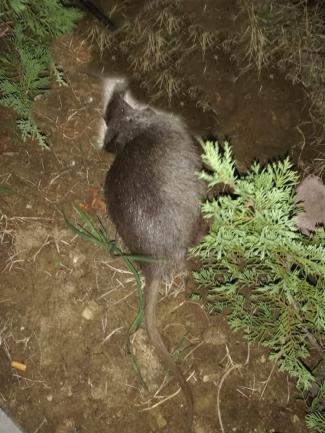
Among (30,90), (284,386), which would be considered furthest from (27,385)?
(30,90)

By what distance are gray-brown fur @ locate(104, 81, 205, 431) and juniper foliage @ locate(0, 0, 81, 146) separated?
2.55 ft

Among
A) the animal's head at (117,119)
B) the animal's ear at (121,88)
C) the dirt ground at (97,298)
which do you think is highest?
the animal's ear at (121,88)

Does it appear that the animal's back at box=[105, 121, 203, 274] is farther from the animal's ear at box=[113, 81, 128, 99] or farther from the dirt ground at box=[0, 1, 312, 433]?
the animal's ear at box=[113, 81, 128, 99]

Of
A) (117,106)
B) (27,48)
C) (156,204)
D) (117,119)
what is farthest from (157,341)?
(27,48)

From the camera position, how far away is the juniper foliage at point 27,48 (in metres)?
3.29

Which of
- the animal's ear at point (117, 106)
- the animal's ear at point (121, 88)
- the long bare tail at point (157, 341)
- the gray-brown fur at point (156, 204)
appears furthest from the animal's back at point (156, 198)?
the animal's ear at point (121, 88)

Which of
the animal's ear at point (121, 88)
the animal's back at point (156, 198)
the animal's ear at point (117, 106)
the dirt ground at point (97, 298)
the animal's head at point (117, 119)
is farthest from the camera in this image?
the animal's ear at point (121, 88)

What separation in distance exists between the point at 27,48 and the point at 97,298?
206 centimetres

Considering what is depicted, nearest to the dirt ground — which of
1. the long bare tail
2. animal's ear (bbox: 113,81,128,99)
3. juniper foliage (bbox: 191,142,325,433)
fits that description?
animal's ear (bbox: 113,81,128,99)

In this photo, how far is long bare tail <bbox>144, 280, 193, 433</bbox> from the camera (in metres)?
3.07

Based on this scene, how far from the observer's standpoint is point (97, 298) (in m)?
3.45

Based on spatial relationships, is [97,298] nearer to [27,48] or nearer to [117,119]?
[117,119]

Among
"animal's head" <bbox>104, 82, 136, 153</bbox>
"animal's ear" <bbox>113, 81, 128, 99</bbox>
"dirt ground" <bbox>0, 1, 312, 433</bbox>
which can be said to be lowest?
"dirt ground" <bbox>0, 1, 312, 433</bbox>

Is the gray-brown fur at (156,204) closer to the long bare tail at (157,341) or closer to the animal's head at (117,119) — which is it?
the long bare tail at (157,341)
